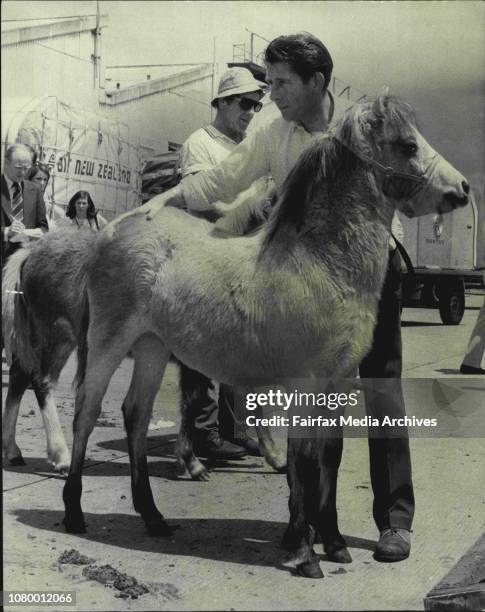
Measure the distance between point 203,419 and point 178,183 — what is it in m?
1.84

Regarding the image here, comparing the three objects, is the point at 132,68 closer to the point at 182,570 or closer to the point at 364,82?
the point at 364,82

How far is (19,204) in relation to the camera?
160 inches

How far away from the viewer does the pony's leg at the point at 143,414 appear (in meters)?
4.44

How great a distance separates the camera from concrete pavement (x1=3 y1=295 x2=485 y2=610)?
13.0 ft

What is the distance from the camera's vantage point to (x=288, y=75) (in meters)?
4.13

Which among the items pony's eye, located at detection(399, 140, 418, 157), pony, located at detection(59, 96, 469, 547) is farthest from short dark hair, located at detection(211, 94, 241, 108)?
pony's eye, located at detection(399, 140, 418, 157)

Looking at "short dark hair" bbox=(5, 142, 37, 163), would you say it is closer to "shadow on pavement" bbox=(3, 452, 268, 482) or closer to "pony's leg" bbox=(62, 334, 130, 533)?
"pony's leg" bbox=(62, 334, 130, 533)

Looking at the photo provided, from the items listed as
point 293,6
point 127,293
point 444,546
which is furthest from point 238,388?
point 293,6

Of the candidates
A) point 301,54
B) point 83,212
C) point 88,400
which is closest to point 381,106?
point 301,54

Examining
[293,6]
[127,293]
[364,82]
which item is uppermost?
[293,6]

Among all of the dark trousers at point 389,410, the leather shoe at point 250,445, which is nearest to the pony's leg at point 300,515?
the dark trousers at point 389,410

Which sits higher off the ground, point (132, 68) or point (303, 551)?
point (132, 68)

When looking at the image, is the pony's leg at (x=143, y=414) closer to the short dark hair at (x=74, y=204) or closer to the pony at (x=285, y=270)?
the pony at (x=285, y=270)

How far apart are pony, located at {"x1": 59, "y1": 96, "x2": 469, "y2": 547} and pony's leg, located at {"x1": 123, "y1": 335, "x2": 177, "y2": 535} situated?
10 cm
